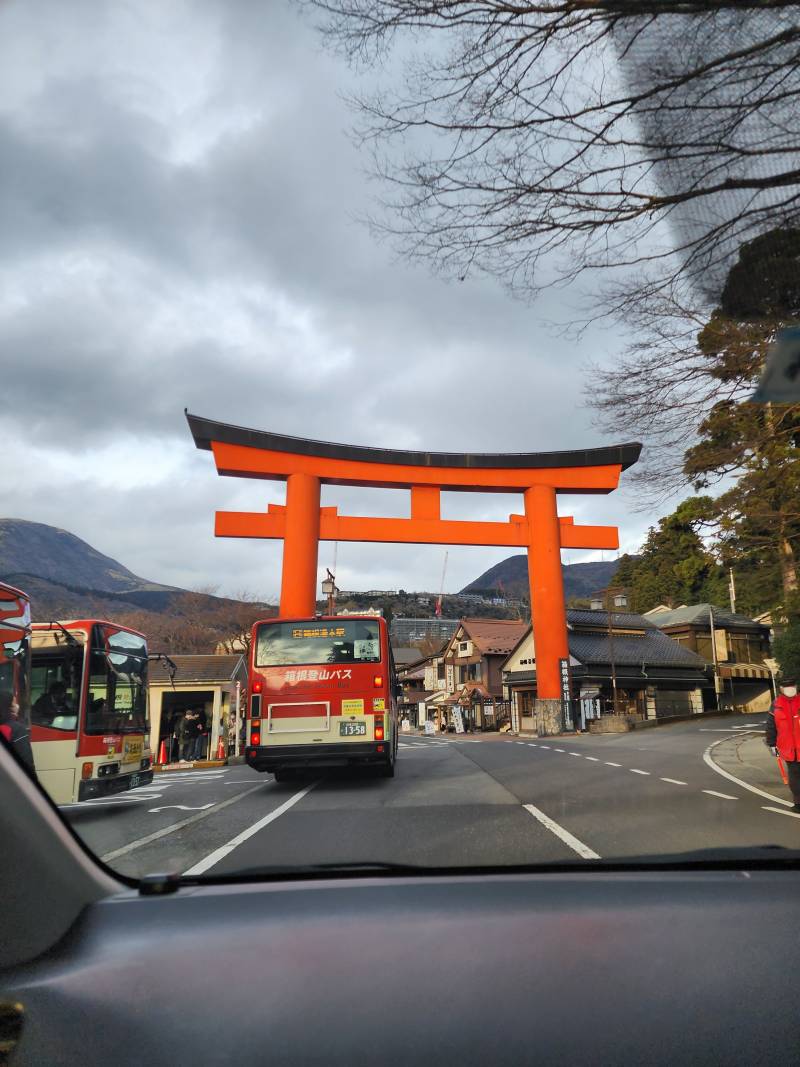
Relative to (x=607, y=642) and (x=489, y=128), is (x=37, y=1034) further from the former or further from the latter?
(x=607, y=642)

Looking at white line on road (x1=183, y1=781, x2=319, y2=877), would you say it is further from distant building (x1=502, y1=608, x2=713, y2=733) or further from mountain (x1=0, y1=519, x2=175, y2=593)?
distant building (x1=502, y1=608, x2=713, y2=733)

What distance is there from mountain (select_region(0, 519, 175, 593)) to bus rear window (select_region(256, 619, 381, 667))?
230 inches

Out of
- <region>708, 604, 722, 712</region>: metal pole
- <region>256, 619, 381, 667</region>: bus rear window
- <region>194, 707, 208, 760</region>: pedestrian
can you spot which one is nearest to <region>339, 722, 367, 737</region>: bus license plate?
<region>256, 619, 381, 667</region>: bus rear window

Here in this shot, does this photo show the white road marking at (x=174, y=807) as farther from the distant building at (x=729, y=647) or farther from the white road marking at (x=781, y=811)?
the distant building at (x=729, y=647)

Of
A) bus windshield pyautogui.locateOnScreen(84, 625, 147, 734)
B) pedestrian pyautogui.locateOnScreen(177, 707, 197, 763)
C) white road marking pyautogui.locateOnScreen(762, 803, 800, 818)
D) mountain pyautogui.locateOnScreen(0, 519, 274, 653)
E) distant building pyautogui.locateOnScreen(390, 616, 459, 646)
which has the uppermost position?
distant building pyautogui.locateOnScreen(390, 616, 459, 646)

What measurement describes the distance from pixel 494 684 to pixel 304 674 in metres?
38.4

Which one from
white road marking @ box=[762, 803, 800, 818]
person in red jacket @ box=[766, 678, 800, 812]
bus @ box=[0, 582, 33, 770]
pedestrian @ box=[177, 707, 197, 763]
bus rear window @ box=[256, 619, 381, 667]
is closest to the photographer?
bus @ box=[0, 582, 33, 770]

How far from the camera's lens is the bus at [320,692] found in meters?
5.92

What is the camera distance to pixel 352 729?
678 centimetres

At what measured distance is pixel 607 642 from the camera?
34469 mm

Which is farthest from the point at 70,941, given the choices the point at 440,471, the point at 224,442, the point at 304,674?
the point at 440,471

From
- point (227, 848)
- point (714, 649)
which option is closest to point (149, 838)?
point (227, 848)

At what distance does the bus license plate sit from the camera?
21.1 feet

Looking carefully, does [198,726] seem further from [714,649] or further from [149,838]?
[714,649]
